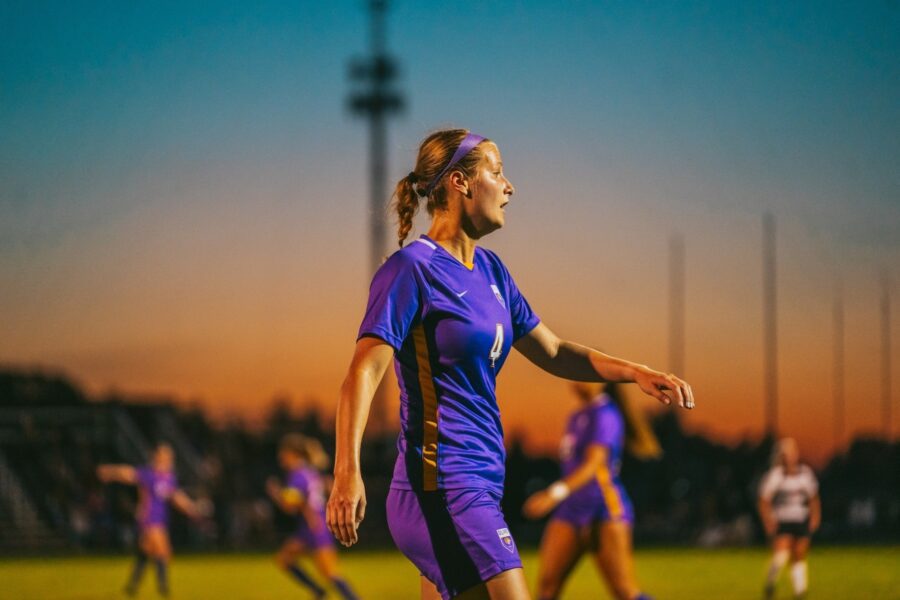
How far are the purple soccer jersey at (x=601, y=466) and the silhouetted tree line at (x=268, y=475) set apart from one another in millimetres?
29322

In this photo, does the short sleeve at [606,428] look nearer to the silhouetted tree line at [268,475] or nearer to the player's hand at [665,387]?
the player's hand at [665,387]

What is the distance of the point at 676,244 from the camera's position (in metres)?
49.1

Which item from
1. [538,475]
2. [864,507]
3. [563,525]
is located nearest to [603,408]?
[563,525]

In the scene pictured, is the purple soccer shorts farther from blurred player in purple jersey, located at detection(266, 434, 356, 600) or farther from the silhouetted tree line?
the silhouetted tree line

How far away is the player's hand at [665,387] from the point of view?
4945 mm

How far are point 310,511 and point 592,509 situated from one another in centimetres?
685

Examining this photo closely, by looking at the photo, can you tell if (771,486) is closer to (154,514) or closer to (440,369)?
(154,514)

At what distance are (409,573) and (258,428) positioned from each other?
27249 mm

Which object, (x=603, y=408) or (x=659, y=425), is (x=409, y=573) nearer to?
(x=603, y=408)

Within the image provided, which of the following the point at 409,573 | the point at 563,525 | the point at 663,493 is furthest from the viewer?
the point at 663,493

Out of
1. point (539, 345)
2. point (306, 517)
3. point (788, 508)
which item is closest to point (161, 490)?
point (306, 517)

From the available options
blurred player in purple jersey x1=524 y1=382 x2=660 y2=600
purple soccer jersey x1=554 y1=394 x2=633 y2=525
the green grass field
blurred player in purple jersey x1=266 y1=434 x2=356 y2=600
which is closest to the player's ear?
blurred player in purple jersey x1=524 y1=382 x2=660 y2=600

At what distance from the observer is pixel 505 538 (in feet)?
15.5

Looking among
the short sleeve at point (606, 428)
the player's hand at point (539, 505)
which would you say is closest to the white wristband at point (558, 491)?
the player's hand at point (539, 505)
